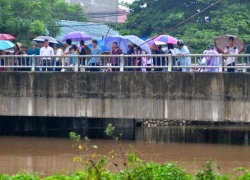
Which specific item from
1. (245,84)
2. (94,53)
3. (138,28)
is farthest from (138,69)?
(138,28)

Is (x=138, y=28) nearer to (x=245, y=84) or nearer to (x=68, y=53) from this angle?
(x=68, y=53)

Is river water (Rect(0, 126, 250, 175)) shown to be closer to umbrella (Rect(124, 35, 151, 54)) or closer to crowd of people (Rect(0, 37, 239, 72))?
crowd of people (Rect(0, 37, 239, 72))

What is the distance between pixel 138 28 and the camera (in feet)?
120

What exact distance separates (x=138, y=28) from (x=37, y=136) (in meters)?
14.4

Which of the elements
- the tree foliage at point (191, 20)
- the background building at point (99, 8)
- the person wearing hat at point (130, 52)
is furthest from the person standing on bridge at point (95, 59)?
the background building at point (99, 8)

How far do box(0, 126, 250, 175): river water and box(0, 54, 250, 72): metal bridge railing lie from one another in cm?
223

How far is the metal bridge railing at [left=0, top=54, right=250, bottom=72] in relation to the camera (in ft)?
64.3

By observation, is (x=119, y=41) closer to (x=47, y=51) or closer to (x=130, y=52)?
(x=130, y=52)

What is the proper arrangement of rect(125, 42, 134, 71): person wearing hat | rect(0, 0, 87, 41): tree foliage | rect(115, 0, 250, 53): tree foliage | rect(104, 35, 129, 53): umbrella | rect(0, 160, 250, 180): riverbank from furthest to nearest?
rect(115, 0, 250, 53): tree foliage
rect(0, 0, 87, 41): tree foliage
rect(104, 35, 129, 53): umbrella
rect(125, 42, 134, 71): person wearing hat
rect(0, 160, 250, 180): riverbank

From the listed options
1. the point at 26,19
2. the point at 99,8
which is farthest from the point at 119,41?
the point at 99,8

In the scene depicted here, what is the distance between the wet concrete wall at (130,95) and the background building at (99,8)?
38.2m

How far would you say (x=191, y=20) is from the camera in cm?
3534

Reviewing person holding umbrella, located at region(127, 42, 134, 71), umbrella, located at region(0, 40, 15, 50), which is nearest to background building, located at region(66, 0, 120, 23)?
umbrella, located at region(0, 40, 15, 50)

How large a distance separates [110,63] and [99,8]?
4528 centimetres
